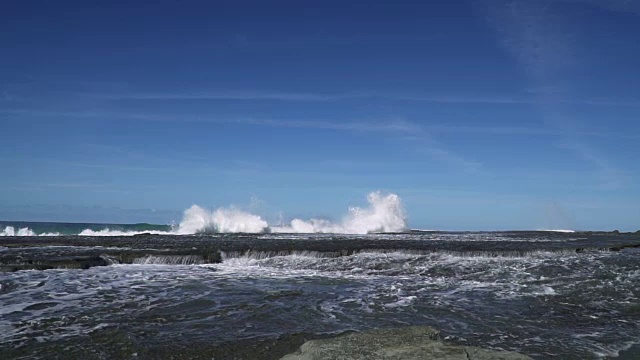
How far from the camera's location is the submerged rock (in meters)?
6.25

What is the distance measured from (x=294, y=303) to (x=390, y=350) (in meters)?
6.00

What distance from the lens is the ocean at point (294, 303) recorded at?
27.6 feet

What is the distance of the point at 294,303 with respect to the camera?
12188 millimetres

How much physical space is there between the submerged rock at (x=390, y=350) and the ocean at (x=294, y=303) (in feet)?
4.69

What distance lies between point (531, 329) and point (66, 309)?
11.1 m

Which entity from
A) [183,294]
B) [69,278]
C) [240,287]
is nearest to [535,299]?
[240,287]

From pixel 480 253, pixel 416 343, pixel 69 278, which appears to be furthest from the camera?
pixel 480 253

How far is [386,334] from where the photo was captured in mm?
7340

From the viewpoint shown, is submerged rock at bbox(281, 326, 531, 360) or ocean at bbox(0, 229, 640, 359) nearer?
submerged rock at bbox(281, 326, 531, 360)

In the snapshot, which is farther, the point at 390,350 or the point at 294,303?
the point at 294,303

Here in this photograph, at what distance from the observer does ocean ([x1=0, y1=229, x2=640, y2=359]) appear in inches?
331

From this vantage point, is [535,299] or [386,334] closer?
[386,334]

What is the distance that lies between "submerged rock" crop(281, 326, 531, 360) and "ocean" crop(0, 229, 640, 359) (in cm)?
143

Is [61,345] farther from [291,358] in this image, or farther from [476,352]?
[476,352]
